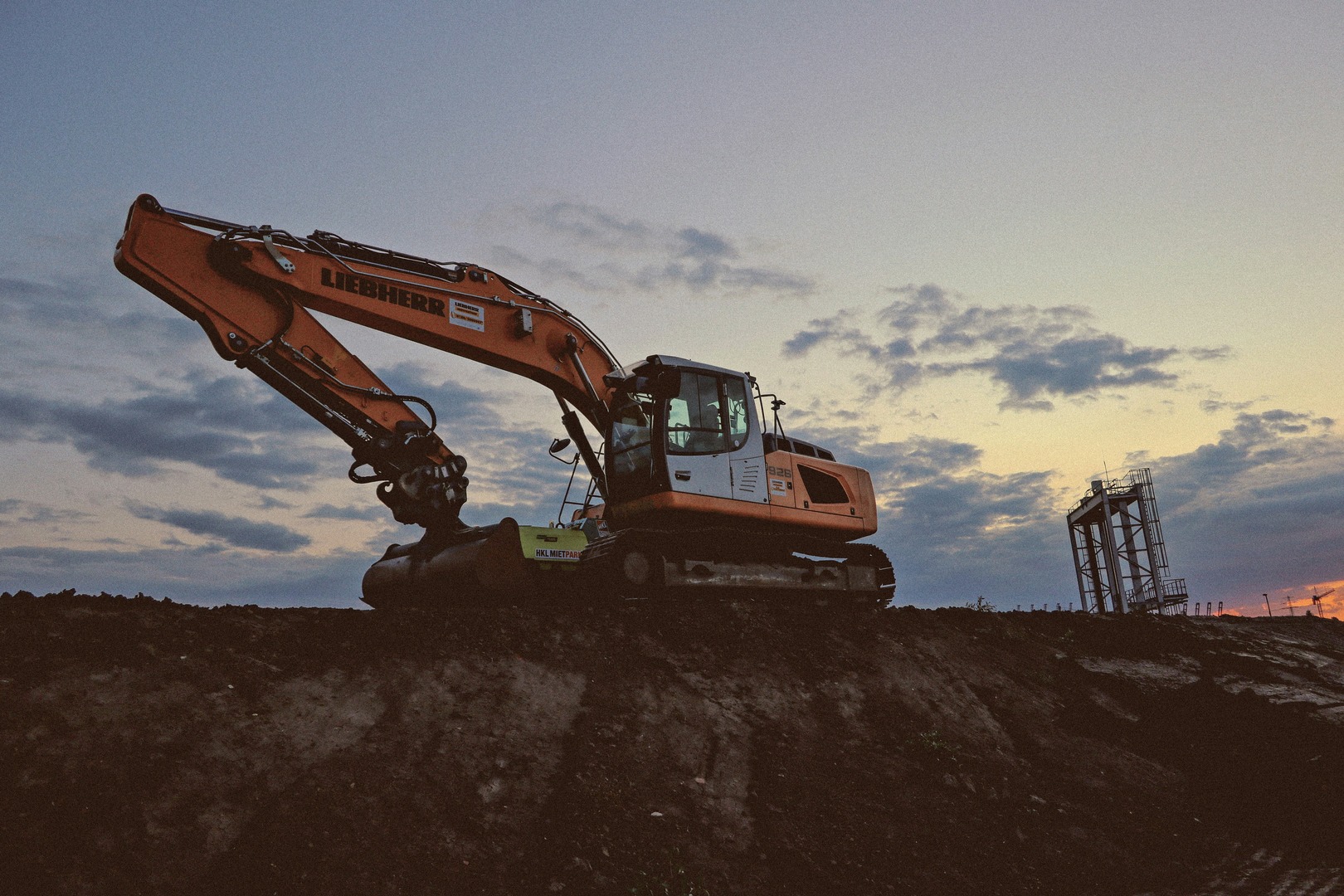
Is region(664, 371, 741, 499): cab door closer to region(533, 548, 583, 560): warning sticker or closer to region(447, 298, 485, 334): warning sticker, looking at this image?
region(533, 548, 583, 560): warning sticker

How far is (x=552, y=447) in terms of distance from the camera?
1294cm

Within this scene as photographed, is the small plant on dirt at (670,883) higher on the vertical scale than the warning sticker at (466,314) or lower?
lower

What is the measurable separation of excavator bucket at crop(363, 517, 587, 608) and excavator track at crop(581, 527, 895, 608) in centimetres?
75

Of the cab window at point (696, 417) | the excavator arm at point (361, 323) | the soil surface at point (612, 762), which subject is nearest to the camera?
the soil surface at point (612, 762)

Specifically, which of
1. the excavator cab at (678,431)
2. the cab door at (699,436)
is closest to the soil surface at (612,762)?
the cab door at (699,436)

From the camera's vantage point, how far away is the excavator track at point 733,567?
11820 millimetres

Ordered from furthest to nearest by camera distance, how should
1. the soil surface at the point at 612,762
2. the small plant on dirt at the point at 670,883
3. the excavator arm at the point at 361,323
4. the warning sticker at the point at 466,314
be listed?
the warning sticker at the point at 466,314, the excavator arm at the point at 361,323, the small plant on dirt at the point at 670,883, the soil surface at the point at 612,762

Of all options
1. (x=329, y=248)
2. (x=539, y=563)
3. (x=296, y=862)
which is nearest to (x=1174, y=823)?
(x=539, y=563)

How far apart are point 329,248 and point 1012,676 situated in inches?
439

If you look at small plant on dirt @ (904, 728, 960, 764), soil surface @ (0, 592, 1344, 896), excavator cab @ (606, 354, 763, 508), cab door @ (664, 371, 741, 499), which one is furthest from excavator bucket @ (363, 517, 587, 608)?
small plant on dirt @ (904, 728, 960, 764)

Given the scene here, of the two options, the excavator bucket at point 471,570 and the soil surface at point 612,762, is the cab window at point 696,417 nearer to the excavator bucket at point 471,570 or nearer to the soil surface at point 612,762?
the soil surface at point 612,762

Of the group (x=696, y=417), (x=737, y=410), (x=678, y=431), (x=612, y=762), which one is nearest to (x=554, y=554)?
(x=678, y=431)

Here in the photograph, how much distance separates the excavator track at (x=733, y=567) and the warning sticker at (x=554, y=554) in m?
0.68

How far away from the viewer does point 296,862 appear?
19.7ft
